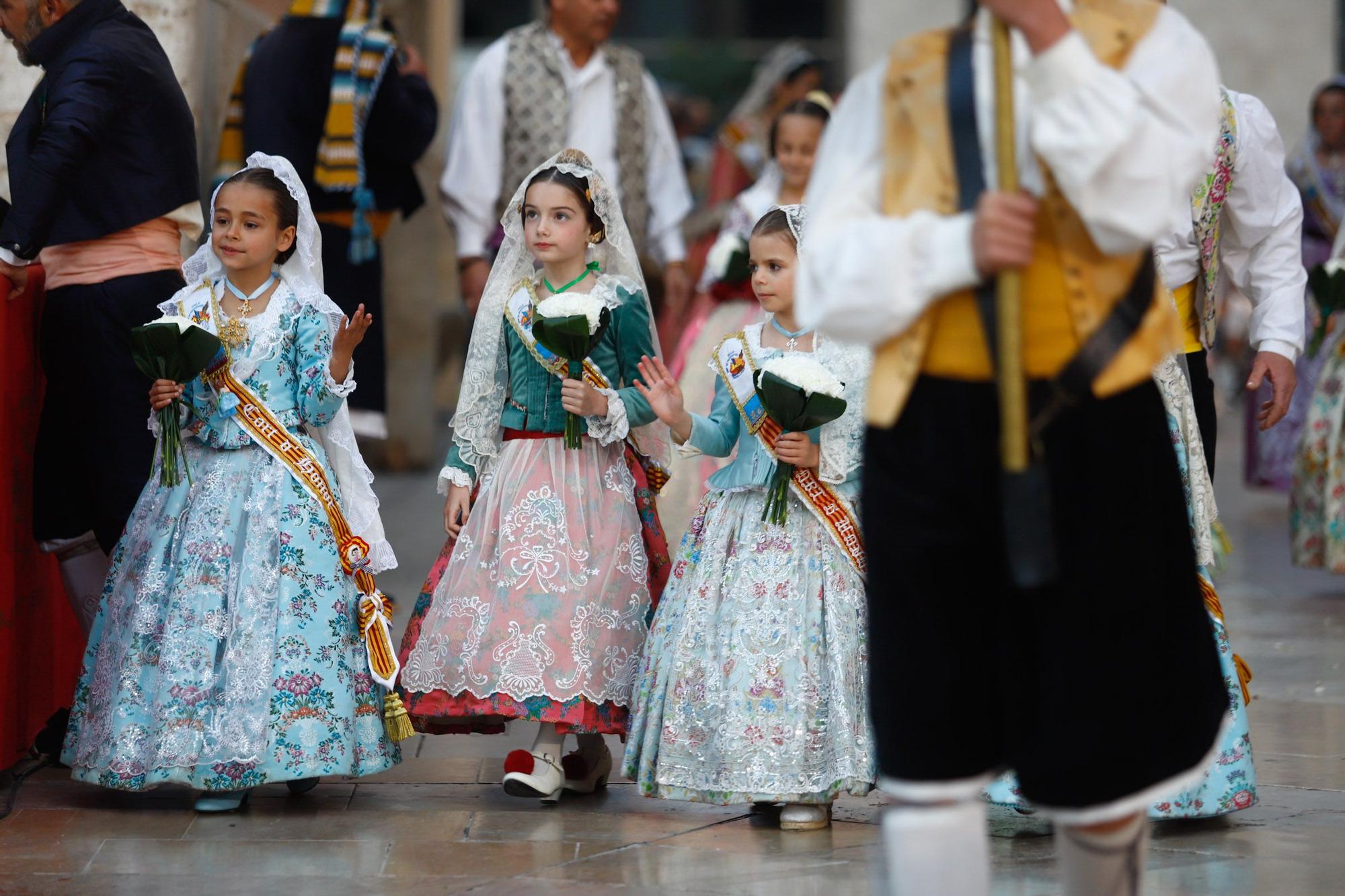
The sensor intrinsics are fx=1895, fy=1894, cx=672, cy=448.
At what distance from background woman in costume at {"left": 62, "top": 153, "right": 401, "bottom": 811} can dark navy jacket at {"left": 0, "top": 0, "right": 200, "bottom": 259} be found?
0.46m

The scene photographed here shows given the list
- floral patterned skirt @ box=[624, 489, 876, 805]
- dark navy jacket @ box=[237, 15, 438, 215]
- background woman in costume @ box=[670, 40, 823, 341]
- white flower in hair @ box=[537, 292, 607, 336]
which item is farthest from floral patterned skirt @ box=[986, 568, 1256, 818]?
background woman in costume @ box=[670, 40, 823, 341]

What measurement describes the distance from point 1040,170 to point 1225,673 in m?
1.97

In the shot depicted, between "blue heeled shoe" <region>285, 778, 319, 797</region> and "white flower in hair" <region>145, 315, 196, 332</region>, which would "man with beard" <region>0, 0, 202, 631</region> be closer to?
"white flower in hair" <region>145, 315, 196, 332</region>

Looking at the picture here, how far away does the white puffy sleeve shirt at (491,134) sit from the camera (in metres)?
8.00

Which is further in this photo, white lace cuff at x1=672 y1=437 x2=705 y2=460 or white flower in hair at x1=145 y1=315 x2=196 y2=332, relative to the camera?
white lace cuff at x1=672 y1=437 x2=705 y2=460

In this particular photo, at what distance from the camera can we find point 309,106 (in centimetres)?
738

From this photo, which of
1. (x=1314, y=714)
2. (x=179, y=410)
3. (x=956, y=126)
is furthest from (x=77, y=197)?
(x=1314, y=714)

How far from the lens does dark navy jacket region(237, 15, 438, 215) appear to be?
7.33 metres

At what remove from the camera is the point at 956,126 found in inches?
116

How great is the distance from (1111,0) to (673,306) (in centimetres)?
561

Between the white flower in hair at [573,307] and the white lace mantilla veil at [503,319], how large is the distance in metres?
0.25

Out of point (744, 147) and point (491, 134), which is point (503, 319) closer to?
point (491, 134)

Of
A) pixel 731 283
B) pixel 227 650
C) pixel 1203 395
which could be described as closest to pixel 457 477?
pixel 227 650

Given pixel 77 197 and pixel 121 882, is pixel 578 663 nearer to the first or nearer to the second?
pixel 121 882
